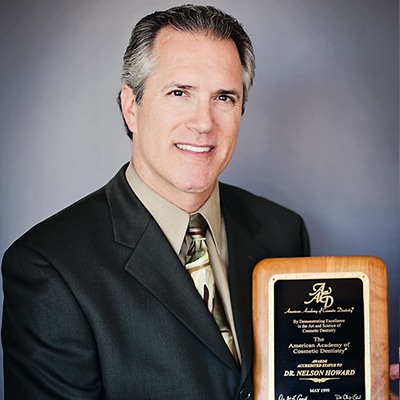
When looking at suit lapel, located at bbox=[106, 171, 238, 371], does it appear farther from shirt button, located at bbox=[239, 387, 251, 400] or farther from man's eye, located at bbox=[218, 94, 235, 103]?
man's eye, located at bbox=[218, 94, 235, 103]

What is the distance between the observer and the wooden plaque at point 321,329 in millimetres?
1905

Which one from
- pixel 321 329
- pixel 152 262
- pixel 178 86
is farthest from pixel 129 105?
pixel 321 329

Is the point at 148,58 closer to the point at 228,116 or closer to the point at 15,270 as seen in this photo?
the point at 228,116

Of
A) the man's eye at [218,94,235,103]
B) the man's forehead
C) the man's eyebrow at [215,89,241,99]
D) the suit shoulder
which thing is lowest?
the suit shoulder

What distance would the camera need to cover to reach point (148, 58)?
199 cm

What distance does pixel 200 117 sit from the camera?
1.96m

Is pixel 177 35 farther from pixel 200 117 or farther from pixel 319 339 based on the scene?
pixel 319 339

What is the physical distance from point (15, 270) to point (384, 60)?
4.95 feet

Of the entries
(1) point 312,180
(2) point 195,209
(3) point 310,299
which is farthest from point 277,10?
(3) point 310,299

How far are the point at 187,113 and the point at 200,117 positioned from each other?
36mm

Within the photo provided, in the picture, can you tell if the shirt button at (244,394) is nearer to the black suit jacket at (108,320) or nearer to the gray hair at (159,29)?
the black suit jacket at (108,320)

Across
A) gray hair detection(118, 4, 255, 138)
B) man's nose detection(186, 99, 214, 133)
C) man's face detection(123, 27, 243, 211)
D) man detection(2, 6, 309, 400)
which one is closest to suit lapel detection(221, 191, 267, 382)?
man detection(2, 6, 309, 400)

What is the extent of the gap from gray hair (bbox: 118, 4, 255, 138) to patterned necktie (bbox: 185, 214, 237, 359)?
1.36 feet

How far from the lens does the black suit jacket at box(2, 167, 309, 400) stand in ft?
5.88
